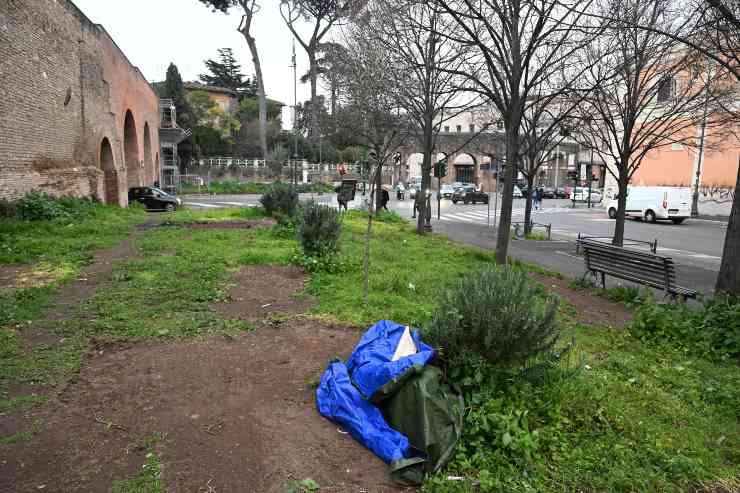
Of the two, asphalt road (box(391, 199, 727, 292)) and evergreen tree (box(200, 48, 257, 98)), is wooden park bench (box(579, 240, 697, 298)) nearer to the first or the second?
asphalt road (box(391, 199, 727, 292))

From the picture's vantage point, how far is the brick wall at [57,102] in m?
13.1

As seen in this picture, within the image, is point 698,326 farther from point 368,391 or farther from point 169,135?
point 169,135

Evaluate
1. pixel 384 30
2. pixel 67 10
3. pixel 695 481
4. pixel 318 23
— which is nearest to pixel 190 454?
pixel 695 481

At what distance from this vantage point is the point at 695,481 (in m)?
3.14

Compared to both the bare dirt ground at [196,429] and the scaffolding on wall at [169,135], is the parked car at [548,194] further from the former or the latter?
the bare dirt ground at [196,429]

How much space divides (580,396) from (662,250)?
14880 millimetres

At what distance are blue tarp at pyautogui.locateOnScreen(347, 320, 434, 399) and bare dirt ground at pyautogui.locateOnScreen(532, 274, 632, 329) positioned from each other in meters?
3.83

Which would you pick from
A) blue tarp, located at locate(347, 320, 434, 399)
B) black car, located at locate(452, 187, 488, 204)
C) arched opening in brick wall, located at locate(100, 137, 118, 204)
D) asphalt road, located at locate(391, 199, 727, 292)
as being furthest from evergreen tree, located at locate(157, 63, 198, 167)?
blue tarp, located at locate(347, 320, 434, 399)

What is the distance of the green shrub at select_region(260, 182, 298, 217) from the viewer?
1811 cm

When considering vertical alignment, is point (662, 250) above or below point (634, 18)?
below

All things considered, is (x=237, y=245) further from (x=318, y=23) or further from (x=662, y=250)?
(x=318, y=23)

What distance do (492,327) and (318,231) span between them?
19.5 ft

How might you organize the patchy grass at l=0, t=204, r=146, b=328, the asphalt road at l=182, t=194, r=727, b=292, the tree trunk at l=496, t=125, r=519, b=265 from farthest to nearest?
the asphalt road at l=182, t=194, r=727, b=292, the tree trunk at l=496, t=125, r=519, b=265, the patchy grass at l=0, t=204, r=146, b=328

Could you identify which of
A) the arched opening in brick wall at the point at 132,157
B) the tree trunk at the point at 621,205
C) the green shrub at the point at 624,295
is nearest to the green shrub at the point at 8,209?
the green shrub at the point at 624,295
